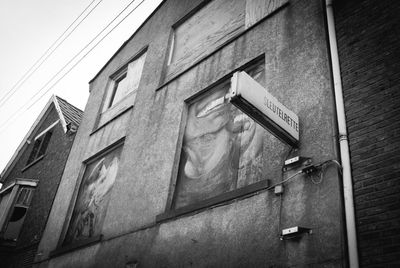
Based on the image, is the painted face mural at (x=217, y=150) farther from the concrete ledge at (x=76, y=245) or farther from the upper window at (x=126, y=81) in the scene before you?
the upper window at (x=126, y=81)

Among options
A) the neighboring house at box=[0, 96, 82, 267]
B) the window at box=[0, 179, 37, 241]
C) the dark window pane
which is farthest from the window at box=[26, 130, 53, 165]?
the dark window pane

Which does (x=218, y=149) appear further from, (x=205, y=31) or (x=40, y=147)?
(x=40, y=147)

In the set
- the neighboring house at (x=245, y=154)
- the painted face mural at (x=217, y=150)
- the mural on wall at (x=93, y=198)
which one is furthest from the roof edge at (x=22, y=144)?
the painted face mural at (x=217, y=150)

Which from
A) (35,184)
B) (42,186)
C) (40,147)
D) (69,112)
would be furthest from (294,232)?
(40,147)

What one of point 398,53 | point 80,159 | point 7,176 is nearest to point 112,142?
point 80,159

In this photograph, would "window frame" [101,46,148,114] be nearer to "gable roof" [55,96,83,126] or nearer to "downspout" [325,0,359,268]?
"gable roof" [55,96,83,126]

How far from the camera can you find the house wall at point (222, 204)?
196 inches

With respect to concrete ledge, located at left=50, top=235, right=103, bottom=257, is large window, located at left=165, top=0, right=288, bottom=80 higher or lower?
higher

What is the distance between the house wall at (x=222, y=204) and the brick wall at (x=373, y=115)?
0.27m

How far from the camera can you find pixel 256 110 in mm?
4961

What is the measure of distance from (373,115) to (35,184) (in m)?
11.8

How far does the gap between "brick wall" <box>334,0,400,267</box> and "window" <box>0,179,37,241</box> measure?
1146 centimetres

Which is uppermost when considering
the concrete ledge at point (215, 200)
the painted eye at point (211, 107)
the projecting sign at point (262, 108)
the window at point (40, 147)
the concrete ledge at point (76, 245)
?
the window at point (40, 147)

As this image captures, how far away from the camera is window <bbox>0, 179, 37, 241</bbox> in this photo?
12.8 metres
